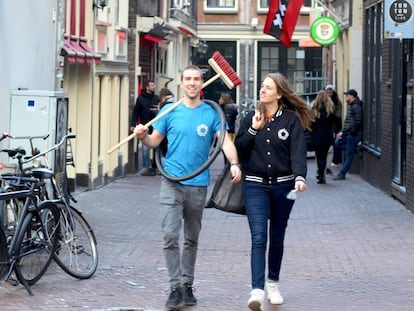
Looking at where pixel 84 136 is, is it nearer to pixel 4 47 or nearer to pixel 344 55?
pixel 4 47

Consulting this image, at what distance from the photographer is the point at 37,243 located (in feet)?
31.9

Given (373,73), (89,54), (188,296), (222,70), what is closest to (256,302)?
(188,296)

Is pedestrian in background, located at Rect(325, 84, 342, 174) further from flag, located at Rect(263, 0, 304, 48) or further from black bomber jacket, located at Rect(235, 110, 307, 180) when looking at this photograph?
black bomber jacket, located at Rect(235, 110, 307, 180)

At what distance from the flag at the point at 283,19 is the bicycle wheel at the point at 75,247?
16.2 metres

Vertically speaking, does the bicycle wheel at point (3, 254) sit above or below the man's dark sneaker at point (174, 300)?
above

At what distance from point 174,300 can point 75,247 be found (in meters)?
1.65

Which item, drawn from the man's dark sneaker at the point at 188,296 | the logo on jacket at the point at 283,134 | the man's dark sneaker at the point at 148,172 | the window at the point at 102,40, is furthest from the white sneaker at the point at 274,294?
the man's dark sneaker at the point at 148,172

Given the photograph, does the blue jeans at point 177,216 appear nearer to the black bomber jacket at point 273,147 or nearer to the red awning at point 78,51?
the black bomber jacket at point 273,147

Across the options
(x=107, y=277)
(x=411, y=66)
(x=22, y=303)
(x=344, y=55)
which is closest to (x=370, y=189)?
(x=411, y=66)

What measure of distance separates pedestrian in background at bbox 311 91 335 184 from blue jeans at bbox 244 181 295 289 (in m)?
13.7

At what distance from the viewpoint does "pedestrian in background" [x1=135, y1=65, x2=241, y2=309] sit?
29.5ft

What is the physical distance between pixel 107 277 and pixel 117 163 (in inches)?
523

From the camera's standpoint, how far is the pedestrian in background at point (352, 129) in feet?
79.3

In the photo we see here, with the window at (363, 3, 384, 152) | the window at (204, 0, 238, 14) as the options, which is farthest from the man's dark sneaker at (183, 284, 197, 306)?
the window at (204, 0, 238, 14)
